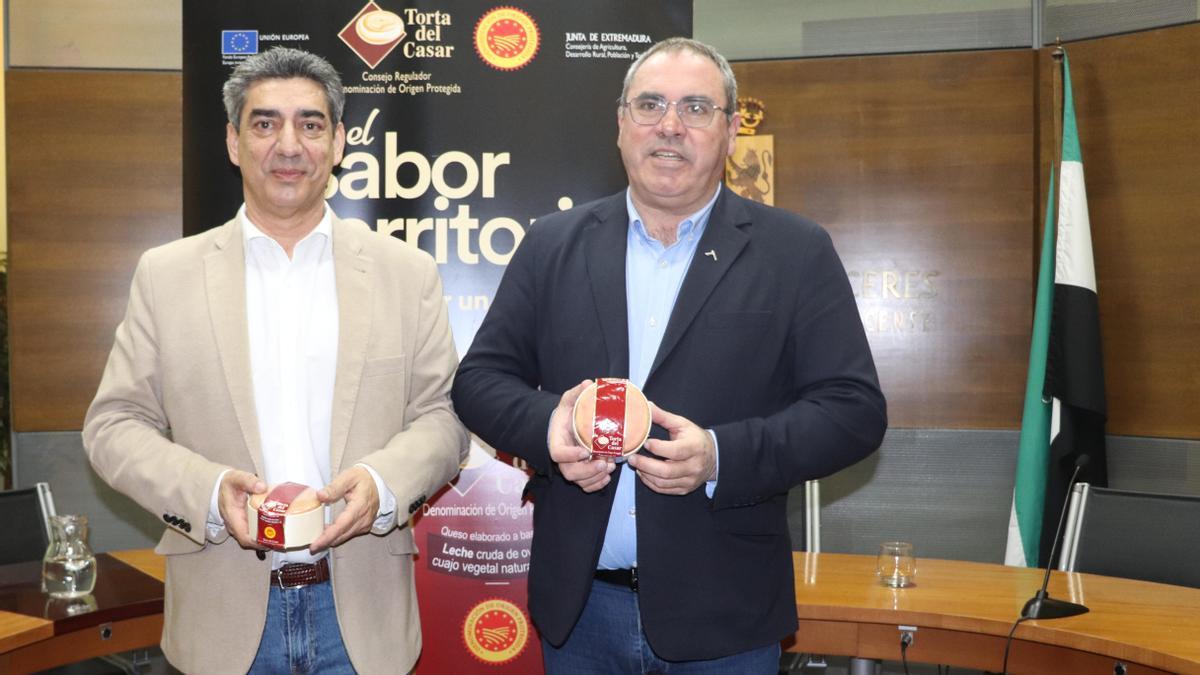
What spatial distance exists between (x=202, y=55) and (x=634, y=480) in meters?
2.04

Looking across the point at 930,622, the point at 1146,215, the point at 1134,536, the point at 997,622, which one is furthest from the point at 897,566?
the point at 1146,215

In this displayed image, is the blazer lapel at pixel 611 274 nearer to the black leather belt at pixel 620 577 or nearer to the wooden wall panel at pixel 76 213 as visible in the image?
the black leather belt at pixel 620 577

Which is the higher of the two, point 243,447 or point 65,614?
point 243,447

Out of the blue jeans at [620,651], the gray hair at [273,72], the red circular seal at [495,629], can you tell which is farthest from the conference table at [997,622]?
the gray hair at [273,72]

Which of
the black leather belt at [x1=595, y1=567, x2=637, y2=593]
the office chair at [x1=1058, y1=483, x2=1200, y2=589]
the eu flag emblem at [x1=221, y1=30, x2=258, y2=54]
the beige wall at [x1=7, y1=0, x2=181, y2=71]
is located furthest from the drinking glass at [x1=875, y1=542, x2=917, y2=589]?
the beige wall at [x1=7, y1=0, x2=181, y2=71]

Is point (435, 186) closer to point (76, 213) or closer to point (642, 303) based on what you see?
point (642, 303)

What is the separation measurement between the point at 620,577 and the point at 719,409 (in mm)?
338

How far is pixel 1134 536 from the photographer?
322 cm

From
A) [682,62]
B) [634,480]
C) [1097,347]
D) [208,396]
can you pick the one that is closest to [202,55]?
[208,396]

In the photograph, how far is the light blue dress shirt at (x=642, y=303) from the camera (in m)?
1.87

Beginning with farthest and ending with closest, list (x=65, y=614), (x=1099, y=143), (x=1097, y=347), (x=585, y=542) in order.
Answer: (x=1099, y=143), (x=1097, y=347), (x=65, y=614), (x=585, y=542)

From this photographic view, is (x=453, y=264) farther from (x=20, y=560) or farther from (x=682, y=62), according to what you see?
(x=20, y=560)

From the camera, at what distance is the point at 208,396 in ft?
6.33

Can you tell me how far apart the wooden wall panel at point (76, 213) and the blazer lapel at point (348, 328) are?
9.67 feet
